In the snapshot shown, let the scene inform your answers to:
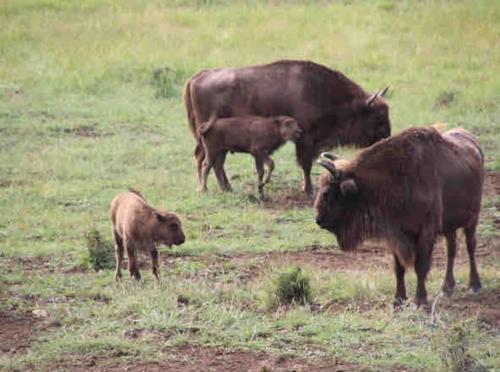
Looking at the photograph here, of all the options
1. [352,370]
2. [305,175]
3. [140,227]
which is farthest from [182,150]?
[352,370]

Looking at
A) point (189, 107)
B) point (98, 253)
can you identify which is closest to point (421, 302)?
point (98, 253)

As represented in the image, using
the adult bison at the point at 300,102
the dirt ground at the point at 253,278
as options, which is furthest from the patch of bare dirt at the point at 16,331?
the adult bison at the point at 300,102

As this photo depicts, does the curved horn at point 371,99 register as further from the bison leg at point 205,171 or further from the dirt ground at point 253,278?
the bison leg at point 205,171

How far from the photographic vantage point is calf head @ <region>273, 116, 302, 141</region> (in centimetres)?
1412

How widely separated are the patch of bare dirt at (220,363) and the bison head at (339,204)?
1.93m

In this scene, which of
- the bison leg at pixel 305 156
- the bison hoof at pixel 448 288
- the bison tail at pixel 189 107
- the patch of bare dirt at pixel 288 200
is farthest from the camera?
the bison tail at pixel 189 107

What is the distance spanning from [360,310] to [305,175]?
515cm

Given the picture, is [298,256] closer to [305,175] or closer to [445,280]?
[445,280]

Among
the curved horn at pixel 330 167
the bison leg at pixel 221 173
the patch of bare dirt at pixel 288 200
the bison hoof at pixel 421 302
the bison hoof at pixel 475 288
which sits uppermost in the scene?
the curved horn at pixel 330 167

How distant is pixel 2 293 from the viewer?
9945 mm

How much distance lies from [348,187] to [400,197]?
0.43 meters

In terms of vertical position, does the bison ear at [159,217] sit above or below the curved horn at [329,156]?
below

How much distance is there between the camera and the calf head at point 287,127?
14.1 metres

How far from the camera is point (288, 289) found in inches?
370
